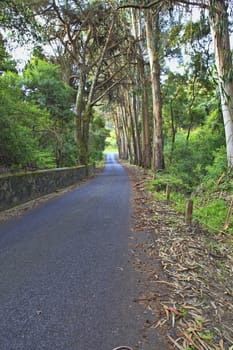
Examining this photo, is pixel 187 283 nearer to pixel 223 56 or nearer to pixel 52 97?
pixel 223 56

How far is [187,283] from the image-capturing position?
2924mm

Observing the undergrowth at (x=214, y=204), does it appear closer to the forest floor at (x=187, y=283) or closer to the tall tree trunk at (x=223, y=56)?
the forest floor at (x=187, y=283)

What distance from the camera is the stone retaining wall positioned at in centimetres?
674

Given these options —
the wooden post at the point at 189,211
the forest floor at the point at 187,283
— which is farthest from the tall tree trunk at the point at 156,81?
the forest floor at the point at 187,283

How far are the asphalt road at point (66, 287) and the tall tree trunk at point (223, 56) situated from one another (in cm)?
409

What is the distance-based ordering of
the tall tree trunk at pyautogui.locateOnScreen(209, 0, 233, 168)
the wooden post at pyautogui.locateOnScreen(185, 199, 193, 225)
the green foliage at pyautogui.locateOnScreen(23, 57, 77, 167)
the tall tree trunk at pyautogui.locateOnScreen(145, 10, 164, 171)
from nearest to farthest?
the wooden post at pyautogui.locateOnScreen(185, 199, 193, 225), the tall tree trunk at pyautogui.locateOnScreen(209, 0, 233, 168), the tall tree trunk at pyautogui.locateOnScreen(145, 10, 164, 171), the green foliage at pyautogui.locateOnScreen(23, 57, 77, 167)

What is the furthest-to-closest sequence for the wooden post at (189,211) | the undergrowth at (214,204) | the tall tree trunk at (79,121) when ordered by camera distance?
the tall tree trunk at (79,121) → the undergrowth at (214,204) → the wooden post at (189,211)

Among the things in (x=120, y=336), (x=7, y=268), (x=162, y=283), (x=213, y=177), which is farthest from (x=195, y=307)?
(x=213, y=177)

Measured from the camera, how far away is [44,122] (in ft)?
37.7

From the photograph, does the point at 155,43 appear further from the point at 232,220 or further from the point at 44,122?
the point at 232,220

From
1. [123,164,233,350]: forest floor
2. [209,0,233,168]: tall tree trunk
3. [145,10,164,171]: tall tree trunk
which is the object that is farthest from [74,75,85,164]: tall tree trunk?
[123,164,233,350]: forest floor

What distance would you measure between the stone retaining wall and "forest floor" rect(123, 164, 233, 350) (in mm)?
3569

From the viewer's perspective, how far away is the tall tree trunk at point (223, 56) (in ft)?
20.6

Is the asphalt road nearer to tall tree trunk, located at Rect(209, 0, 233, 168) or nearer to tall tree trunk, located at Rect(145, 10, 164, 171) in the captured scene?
tall tree trunk, located at Rect(209, 0, 233, 168)
